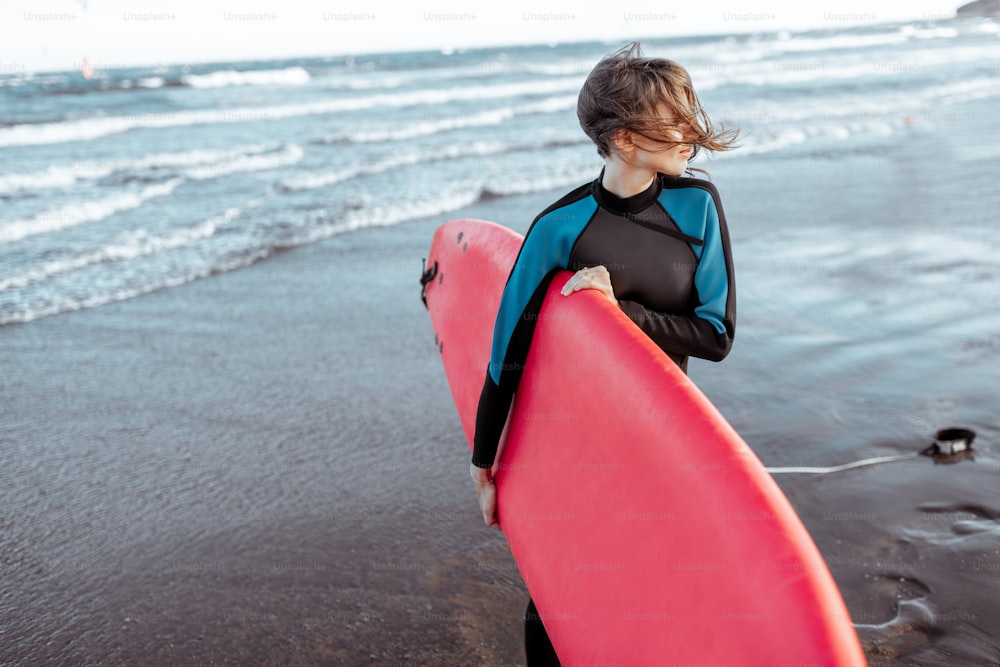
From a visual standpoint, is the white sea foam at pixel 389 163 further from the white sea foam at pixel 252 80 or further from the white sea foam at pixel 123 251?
the white sea foam at pixel 252 80

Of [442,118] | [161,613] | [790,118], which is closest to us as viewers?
[161,613]

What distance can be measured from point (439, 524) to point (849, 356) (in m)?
2.44

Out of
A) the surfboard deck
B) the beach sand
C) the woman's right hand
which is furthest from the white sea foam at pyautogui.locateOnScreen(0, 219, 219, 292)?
the surfboard deck

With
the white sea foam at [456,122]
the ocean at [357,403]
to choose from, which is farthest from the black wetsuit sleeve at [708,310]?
the white sea foam at [456,122]

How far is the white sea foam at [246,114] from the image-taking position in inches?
618

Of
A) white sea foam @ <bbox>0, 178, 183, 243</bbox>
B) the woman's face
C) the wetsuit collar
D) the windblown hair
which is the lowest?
white sea foam @ <bbox>0, 178, 183, 243</bbox>

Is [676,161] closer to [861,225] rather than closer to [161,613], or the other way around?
[161,613]

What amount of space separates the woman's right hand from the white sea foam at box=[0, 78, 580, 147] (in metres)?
15.2

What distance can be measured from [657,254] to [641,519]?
0.58 m

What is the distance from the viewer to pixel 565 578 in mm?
1846

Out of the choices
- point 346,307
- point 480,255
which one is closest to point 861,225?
point 346,307

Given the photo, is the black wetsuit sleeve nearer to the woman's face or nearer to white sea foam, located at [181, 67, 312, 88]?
the woman's face

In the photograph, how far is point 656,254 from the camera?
5.89 feet

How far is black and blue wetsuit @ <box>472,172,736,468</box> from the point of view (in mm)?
1793
